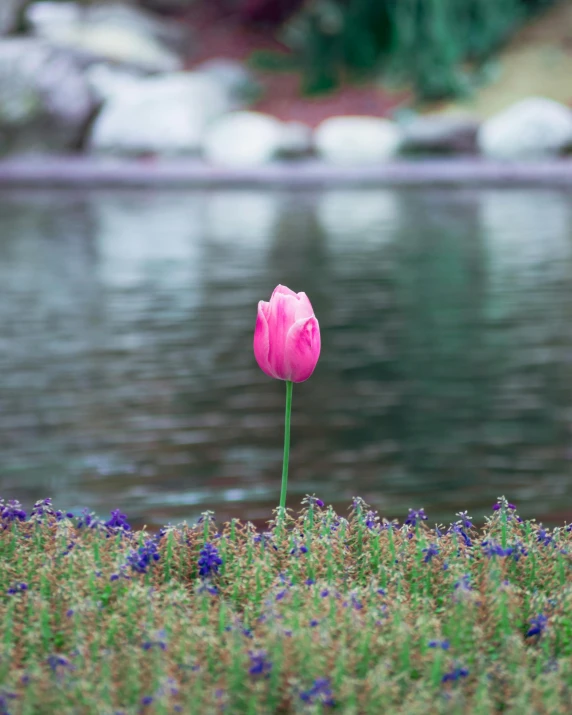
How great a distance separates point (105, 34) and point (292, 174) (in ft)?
31.9

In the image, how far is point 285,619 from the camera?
247cm

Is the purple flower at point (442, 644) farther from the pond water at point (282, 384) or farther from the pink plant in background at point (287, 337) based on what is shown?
the pond water at point (282, 384)

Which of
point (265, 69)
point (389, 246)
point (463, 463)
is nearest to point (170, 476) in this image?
point (463, 463)

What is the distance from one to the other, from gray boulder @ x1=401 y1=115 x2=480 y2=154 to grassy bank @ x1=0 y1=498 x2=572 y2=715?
18.1m

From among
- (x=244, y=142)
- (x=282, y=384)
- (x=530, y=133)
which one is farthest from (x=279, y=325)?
(x=244, y=142)

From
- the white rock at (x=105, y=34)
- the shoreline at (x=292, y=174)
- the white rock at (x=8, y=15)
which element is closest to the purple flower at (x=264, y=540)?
the shoreline at (x=292, y=174)

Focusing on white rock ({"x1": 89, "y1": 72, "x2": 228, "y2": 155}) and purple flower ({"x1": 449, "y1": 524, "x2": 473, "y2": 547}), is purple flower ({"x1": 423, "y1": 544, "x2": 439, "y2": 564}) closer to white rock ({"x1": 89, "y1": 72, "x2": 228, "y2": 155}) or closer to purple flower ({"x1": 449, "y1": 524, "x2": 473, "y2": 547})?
purple flower ({"x1": 449, "y1": 524, "x2": 473, "y2": 547})

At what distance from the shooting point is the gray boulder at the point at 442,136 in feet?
67.8

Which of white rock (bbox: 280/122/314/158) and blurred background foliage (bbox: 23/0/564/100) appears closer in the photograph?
white rock (bbox: 280/122/314/158)

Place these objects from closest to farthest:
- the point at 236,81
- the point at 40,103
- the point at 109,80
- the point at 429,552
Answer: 1. the point at 429,552
2. the point at 40,103
3. the point at 109,80
4. the point at 236,81

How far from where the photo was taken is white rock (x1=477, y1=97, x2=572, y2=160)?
2009cm

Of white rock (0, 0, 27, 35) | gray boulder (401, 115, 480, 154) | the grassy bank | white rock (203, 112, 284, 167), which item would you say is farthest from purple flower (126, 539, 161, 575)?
white rock (0, 0, 27, 35)

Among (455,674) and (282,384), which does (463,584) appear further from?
(282,384)

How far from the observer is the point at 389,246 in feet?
42.9
